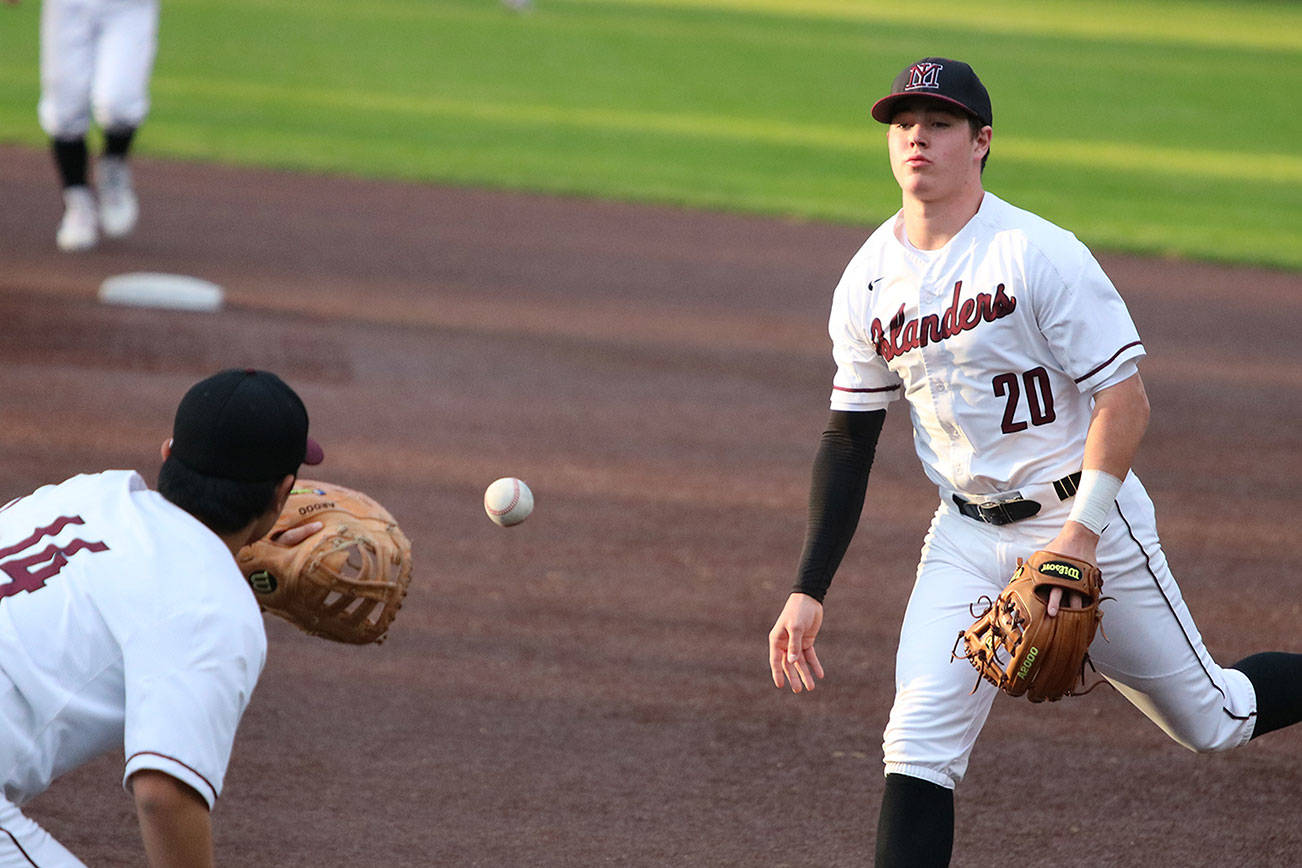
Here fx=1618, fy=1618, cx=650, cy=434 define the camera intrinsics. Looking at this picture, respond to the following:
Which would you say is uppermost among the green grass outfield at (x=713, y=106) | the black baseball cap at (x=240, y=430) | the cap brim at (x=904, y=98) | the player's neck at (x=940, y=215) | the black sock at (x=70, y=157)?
the cap brim at (x=904, y=98)

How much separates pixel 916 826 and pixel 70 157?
8.36m

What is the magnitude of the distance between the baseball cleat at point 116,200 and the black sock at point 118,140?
0.40ft

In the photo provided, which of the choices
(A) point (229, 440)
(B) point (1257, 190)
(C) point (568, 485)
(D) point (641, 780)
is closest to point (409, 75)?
(B) point (1257, 190)

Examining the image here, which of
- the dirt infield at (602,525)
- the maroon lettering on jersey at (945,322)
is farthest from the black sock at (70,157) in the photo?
the maroon lettering on jersey at (945,322)

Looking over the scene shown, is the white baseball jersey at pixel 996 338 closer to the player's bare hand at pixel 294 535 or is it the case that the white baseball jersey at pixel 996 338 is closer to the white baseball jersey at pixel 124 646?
the player's bare hand at pixel 294 535

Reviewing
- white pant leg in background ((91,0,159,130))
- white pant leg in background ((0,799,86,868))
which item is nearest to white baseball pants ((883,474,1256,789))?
white pant leg in background ((0,799,86,868))

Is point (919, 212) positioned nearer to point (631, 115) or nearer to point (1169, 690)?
point (1169, 690)

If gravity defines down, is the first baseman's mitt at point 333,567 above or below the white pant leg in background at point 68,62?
above

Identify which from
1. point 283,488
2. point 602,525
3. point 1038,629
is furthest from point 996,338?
point 602,525

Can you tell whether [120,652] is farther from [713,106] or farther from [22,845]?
[713,106]

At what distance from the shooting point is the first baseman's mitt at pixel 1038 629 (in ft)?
10.5

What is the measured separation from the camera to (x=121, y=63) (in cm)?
986

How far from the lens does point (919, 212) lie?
3.55 metres

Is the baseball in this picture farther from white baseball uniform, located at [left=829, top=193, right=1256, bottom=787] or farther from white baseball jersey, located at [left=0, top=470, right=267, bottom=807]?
white baseball jersey, located at [left=0, top=470, right=267, bottom=807]
